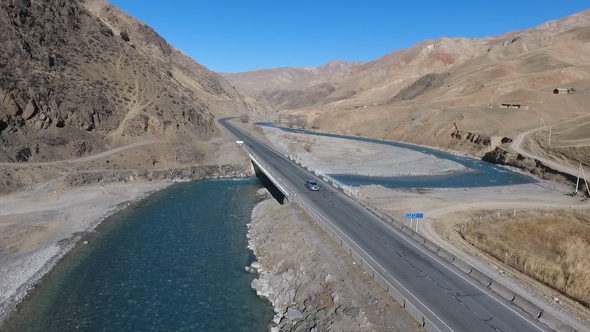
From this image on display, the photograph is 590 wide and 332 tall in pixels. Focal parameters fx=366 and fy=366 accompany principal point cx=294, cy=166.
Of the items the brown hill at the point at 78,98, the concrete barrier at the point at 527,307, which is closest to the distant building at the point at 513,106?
the brown hill at the point at 78,98

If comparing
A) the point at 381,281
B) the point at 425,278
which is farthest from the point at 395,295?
the point at 425,278

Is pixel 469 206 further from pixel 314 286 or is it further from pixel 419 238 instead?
pixel 314 286

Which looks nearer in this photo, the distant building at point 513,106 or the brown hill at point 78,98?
the brown hill at point 78,98

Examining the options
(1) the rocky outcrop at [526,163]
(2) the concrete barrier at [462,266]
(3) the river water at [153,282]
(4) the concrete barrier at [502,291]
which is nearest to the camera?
(4) the concrete barrier at [502,291]

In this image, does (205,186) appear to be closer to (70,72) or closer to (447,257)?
(70,72)

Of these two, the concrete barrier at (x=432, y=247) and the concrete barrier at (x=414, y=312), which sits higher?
the concrete barrier at (x=432, y=247)

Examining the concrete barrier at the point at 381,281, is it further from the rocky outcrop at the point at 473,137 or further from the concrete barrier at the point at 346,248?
the rocky outcrop at the point at 473,137

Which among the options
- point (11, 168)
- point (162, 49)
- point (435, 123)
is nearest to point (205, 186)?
point (11, 168)
